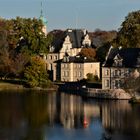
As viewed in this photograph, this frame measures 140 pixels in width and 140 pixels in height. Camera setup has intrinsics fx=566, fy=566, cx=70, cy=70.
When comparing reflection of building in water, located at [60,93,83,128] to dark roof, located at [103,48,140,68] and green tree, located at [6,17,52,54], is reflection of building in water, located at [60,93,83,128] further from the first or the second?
green tree, located at [6,17,52,54]

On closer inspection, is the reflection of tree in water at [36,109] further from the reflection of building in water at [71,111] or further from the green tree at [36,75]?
the green tree at [36,75]

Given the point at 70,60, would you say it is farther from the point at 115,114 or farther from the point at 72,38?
the point at 115,114

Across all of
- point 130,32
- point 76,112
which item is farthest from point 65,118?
point 130,32

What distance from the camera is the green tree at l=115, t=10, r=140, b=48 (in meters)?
72.1

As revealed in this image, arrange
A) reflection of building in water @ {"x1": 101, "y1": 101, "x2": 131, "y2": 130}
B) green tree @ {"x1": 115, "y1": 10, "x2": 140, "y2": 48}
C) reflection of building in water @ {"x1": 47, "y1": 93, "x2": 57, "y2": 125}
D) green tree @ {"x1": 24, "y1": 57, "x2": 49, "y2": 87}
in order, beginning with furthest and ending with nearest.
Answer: green tree @ {"x1": 115, "y1": 10, "x2": 140, "y2": 48} < green tree @ {"x1": 24, "y1": 57, "x2": 49, "y2": 87} < reflection of building in water @ {"x1": 47, "y1": 93, "x2": 57, "y2": 125} < reflection of building in water @ {"x1": 101, "y1": 101, "x2": 131, "y2": 130}

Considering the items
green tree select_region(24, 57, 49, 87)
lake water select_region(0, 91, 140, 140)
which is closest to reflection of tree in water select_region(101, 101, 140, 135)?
lake water select_region(0, 91, 140, 140)

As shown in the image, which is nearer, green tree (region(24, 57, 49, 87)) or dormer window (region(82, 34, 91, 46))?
green tree (region(24, 57, 49, 87))

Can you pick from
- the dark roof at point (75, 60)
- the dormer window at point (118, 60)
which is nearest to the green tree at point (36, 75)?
the dark roof at point (75, 60)

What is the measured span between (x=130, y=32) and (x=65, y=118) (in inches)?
1295

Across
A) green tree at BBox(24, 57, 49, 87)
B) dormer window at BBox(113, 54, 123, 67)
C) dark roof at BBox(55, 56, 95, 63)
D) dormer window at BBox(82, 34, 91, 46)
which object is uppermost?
dormer window at BBox(82, 34, 91, 46)

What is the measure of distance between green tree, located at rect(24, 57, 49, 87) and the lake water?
24.5 ft

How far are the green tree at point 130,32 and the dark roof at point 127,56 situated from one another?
37.3 feet

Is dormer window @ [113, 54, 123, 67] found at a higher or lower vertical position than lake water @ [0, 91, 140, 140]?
higher

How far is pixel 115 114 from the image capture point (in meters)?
44.8
